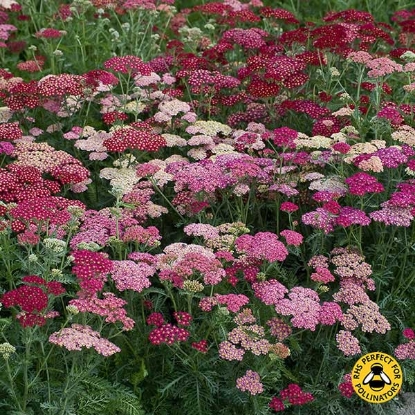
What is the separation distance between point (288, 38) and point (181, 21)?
188cm

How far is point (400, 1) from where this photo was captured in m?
9.23

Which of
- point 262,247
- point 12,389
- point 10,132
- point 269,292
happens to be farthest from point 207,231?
point 10,132

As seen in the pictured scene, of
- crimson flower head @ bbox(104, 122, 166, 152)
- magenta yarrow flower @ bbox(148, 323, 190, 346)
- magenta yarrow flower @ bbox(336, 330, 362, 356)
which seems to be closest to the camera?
magenta yarrow flower @ bbox(148, 323, 190, 346)

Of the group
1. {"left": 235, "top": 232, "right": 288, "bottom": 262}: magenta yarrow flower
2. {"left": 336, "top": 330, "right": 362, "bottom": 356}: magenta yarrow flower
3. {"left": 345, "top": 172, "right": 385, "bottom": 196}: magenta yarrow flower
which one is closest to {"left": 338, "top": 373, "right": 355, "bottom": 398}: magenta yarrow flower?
{"left": 336, "top": 330, "right": 362, "bottom": 356}: magenta yarrow flower

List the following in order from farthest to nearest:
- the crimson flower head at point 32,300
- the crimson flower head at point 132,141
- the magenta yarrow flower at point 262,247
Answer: the crimson flower head at point 132,141
the magenta yarrow flower at point 262,247
the crimson flower head at point 32,300

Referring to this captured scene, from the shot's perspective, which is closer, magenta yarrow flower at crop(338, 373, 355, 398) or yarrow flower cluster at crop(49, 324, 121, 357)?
yarrow flower cluster at crop(49, 324, 121, 357)

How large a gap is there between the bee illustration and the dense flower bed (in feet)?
0.54

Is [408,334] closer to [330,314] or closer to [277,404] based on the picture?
[330,314]

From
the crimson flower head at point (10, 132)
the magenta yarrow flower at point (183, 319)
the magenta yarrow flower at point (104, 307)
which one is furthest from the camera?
the crimson flower head at point (10, 132)

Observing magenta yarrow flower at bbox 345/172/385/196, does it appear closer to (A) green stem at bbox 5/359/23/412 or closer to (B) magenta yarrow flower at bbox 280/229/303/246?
(B) magenta yarrow flower at bbox 280/229/303/246

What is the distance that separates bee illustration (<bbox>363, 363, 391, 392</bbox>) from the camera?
457 cm

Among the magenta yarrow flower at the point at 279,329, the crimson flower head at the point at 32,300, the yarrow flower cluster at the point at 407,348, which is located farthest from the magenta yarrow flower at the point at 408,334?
the crimson flower head at the point at 32,300

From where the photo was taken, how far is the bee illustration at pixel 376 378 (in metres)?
4.57

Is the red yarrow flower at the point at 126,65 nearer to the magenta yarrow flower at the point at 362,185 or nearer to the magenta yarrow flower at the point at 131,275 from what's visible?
the magenta yarrow flower at the point at 362,185
